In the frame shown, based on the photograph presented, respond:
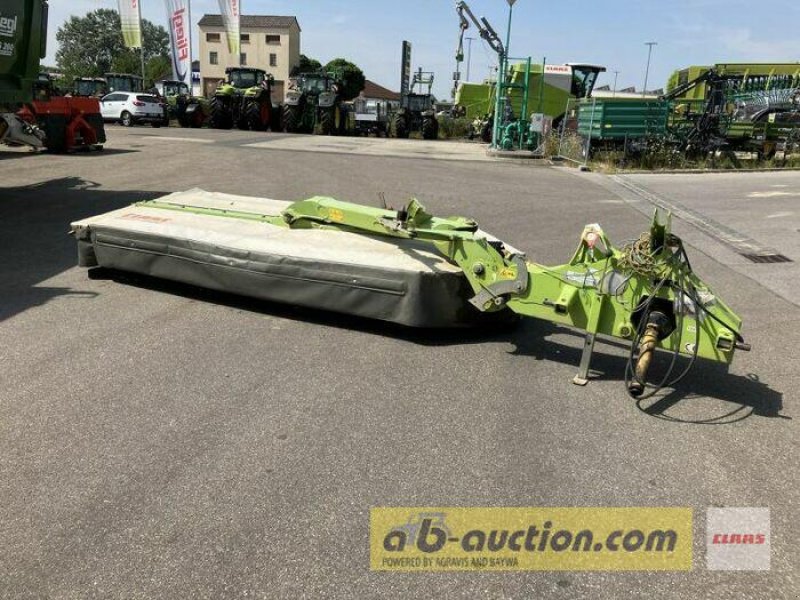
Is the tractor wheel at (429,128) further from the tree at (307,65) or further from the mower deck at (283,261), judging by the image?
the tree at (307,65)

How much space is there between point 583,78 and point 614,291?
30375 millimetres

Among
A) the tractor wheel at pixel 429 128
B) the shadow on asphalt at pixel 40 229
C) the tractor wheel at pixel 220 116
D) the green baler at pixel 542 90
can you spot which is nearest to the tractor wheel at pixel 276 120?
the tractor wheel at pixel 220 116

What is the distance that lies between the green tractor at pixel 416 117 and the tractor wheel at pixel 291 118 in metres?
5.43

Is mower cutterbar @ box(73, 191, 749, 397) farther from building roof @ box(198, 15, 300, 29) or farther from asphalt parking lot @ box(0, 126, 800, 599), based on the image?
building roof @ box(198, 15, 300, 29)

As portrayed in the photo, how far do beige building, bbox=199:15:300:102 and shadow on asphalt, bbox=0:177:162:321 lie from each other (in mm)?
65421

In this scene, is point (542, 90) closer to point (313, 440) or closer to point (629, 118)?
point (629, 118)

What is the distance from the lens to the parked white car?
28031 mm

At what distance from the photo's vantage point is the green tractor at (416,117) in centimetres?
3222

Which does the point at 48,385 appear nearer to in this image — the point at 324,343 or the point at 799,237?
the point at 324,343

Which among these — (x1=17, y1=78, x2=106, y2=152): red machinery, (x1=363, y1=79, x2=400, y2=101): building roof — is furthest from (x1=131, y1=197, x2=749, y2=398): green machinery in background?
(x1=363, y1=79, x2=400, y2=101): building roof

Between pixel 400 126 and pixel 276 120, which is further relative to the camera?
pixel 400 126

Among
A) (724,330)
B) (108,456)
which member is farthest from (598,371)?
(108,456)

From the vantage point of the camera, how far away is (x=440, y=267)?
4500 mm

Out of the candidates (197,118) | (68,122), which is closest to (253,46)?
(197,118)
